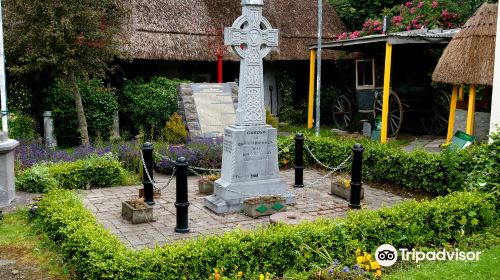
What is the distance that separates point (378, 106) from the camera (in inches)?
652

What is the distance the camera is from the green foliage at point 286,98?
794 inches

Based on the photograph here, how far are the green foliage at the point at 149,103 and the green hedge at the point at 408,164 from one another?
492 cm

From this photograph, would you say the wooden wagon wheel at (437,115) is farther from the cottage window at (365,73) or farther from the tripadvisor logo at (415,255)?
the tripadvisor logo at (415,255)

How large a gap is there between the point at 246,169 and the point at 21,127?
7562 mm

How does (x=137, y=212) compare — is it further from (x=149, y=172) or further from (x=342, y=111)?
(x=342, y=111)

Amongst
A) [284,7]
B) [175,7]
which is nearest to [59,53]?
[175,7]

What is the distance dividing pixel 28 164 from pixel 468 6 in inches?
609

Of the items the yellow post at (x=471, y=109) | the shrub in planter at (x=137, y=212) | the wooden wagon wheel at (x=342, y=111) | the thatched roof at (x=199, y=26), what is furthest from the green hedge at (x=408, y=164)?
the thatched roof at (x=199, y=26)

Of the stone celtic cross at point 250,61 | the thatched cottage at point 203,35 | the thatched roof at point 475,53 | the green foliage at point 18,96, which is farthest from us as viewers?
the thatched cottage at point 203,35

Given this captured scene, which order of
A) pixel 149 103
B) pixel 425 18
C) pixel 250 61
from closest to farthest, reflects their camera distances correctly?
pixel 250 61, pixel 149 103, pixel 425 18

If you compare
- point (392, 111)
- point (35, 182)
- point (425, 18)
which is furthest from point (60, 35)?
point (425, 18)

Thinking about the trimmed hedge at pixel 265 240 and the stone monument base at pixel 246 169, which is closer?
the trimmed hedge at pixel 265 240

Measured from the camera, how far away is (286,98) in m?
20.3

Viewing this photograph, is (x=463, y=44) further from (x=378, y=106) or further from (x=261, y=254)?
(x=261, y=254)
